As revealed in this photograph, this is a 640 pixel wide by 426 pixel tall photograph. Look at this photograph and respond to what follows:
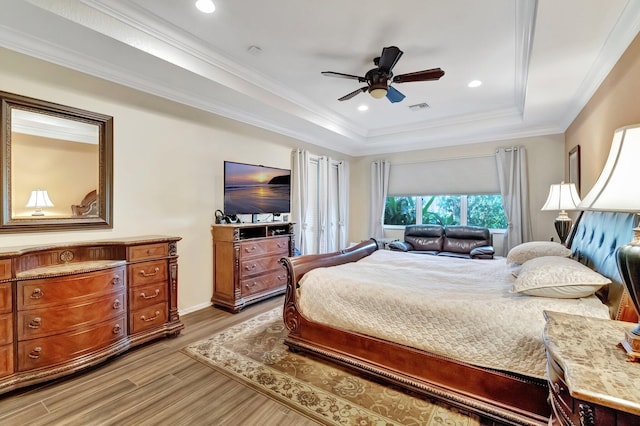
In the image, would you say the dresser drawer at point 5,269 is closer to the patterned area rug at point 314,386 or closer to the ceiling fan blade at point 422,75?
the patterned area rug at point 314,386

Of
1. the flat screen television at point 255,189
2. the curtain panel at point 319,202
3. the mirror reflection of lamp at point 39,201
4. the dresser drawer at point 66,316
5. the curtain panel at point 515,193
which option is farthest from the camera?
the curtain panel at point 319,202

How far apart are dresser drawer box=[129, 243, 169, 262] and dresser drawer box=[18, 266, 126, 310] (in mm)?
162

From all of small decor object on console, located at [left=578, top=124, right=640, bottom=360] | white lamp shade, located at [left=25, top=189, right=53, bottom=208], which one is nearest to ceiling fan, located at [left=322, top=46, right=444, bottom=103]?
small decor object on console, located at [left=578, top=124, right=640, bottom=360]

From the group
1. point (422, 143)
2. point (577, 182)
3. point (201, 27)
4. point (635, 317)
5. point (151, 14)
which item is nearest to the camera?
point (635, 317)

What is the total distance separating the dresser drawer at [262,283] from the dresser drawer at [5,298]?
218 cm

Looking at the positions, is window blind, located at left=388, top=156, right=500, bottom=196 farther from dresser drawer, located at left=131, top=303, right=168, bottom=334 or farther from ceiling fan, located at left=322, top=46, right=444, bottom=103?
dresser drawer, located at left=131, top=303, right=168, bottom=334

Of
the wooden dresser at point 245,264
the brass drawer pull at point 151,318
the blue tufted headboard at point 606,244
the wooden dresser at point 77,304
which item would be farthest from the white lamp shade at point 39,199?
the blue tufted headboard at point 606,244

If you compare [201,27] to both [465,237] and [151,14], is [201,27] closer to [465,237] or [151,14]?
[151,14]

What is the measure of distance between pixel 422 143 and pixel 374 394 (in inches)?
203

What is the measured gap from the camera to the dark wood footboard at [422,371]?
1728 millimetres

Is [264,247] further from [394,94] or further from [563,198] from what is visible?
[563,198]

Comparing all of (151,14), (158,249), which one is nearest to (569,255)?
(158,249)

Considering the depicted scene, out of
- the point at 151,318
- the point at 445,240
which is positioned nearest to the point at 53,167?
the point at 151,318

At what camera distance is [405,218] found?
21.7 ft
